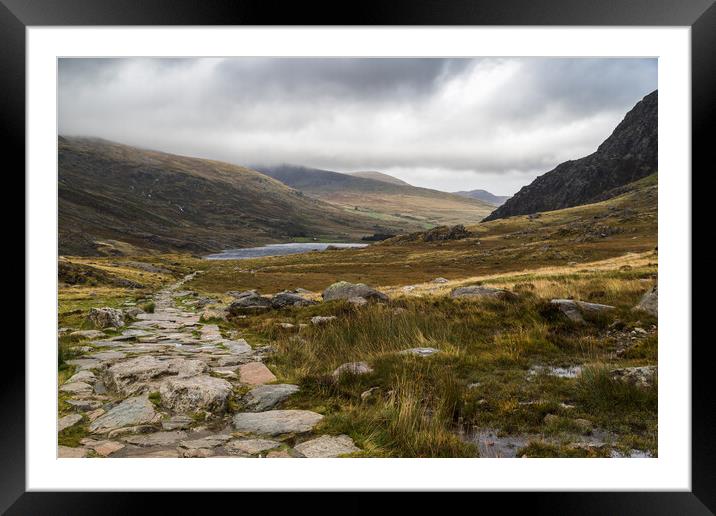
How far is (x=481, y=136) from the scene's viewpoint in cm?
2064

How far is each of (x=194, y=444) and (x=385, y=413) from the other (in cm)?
158

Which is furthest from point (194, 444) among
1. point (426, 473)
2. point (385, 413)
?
point (426, 473)

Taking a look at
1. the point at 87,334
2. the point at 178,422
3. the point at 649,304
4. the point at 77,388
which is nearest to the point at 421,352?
the point at 178,422

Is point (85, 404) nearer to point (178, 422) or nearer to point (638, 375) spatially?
point (178, 422)

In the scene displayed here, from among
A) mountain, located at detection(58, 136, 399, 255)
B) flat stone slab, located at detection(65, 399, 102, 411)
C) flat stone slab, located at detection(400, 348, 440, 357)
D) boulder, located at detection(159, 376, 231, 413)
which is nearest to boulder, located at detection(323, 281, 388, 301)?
flat stone slab, located at detection(400, 348, 440, 357)

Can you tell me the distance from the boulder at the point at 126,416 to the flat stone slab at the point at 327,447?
1.44 metres

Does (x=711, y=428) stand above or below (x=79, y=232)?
below

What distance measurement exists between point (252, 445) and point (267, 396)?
95 centimetres

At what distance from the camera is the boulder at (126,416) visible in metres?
3.59

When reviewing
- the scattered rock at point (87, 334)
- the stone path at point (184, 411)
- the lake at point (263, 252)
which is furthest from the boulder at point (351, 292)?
the lake at point (263, 252)

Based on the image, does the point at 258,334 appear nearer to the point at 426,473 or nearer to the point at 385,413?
the point at 385,413

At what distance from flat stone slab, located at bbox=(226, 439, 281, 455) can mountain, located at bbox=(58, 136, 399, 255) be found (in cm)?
7971
